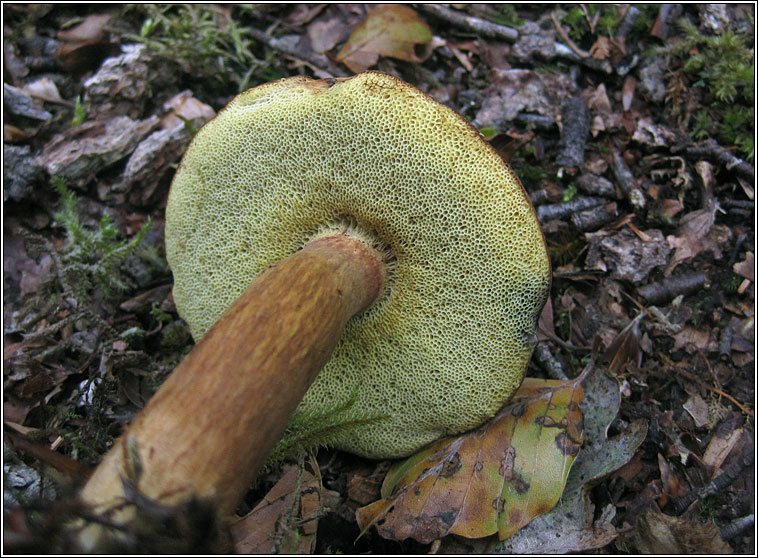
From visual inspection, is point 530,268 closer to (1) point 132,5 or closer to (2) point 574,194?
(2) point 574,194

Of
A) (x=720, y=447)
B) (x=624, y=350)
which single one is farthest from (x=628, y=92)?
(x=720, y=447)

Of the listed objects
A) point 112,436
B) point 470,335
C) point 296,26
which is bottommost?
point 112,436

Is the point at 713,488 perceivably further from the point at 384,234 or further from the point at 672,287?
the point at 384,234

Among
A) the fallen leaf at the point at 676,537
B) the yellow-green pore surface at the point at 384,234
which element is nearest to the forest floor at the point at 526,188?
the fallen leaf at the point at 676,537

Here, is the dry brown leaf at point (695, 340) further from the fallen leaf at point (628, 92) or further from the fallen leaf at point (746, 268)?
the fallen leaf at point (628, 92)

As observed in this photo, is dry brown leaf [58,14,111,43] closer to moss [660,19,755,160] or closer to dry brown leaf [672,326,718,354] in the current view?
moss [660,19,755,160]

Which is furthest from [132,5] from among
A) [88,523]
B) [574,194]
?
[88,523]
